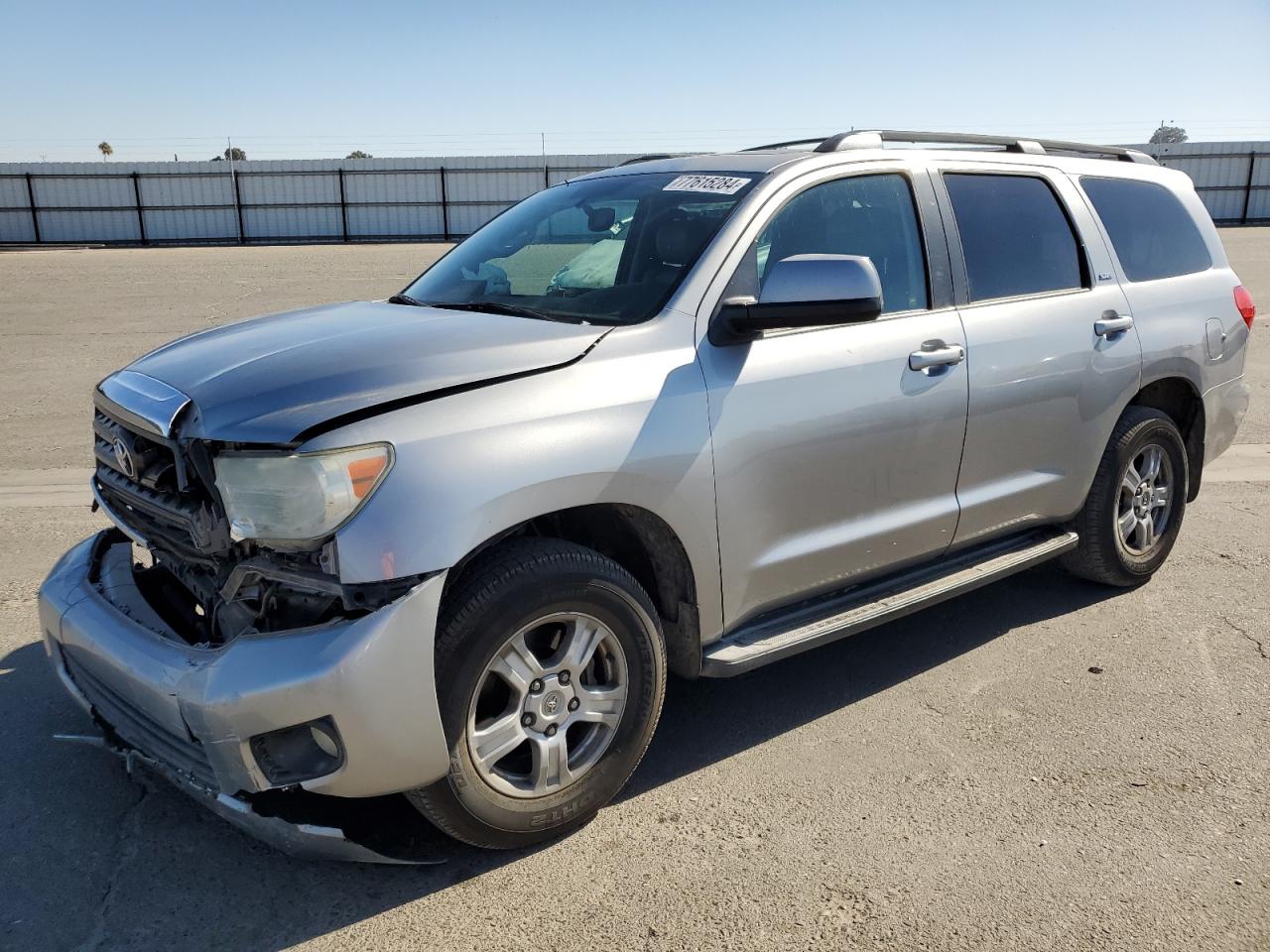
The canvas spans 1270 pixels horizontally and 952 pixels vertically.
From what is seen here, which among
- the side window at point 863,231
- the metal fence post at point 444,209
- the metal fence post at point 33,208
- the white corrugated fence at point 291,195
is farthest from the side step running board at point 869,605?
the metal fence post at point 33,208

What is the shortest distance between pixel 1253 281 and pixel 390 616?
19978 millimetres

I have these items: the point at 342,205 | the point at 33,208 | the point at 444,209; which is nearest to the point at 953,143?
the point at 444,209

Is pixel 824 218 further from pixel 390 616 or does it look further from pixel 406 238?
pixel 406 238

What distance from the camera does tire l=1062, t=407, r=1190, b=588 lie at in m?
4.77

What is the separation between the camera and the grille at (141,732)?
8.96 feet

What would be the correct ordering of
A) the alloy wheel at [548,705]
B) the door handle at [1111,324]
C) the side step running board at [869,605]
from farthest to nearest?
1. the door handle at [1111,324]
2. the side step running board at [869,605]
3. the alloy wheel at [548,705]

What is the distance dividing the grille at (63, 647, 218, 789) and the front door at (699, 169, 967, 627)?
159cm

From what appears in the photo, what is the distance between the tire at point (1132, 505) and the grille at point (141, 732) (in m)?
3.79

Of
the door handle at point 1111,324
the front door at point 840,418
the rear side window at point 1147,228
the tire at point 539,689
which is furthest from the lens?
the rear side window at point 1147,228

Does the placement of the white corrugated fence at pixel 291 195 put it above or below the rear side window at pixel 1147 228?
below

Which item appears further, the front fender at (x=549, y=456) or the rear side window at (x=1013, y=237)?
the rear side window at (x=1013, y=237)

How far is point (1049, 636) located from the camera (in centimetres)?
464

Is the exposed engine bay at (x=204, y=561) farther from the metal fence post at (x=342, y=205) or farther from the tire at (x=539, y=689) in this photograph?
the metal fence post at (x=342, y=205)

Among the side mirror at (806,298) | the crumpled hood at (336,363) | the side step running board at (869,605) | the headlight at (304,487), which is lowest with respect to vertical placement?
the side step running board at (869,605)
